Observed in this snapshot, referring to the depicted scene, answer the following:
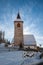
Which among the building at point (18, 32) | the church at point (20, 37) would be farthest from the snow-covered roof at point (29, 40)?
the building at point (18, 32)

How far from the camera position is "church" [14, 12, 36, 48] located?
57344mm

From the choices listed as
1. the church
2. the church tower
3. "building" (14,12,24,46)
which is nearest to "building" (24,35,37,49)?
the church

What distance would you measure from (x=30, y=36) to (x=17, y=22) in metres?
8.21

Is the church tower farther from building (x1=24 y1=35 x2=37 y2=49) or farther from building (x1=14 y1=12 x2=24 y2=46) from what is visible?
building (x1=24 y1=35 x2=37 y2=49)

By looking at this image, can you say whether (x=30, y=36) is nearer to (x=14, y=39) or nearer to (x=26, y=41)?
(x=26, y=41)

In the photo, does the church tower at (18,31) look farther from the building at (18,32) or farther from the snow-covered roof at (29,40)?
the snow-covered roof at (29,40)

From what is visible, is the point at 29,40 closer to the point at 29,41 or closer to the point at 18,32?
the point at 29,41

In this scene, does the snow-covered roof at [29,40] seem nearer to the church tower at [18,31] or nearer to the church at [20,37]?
the church at [20,37]

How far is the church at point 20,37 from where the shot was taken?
188 feet

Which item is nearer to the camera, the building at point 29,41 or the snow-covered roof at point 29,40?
the building at point 29,41

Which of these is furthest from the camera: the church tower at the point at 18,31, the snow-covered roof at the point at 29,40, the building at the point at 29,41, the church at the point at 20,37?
the snow-covered roof at the point at 29,40

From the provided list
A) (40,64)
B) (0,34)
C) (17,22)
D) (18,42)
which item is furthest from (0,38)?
(40,64)

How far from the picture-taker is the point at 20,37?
57.9 meters

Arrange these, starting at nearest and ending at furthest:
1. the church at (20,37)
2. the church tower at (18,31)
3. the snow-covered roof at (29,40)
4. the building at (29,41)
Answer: the church tower at (18,31) < the church at (20,37) < the building at (29,41) < the snow-covered roof at (29,40)
